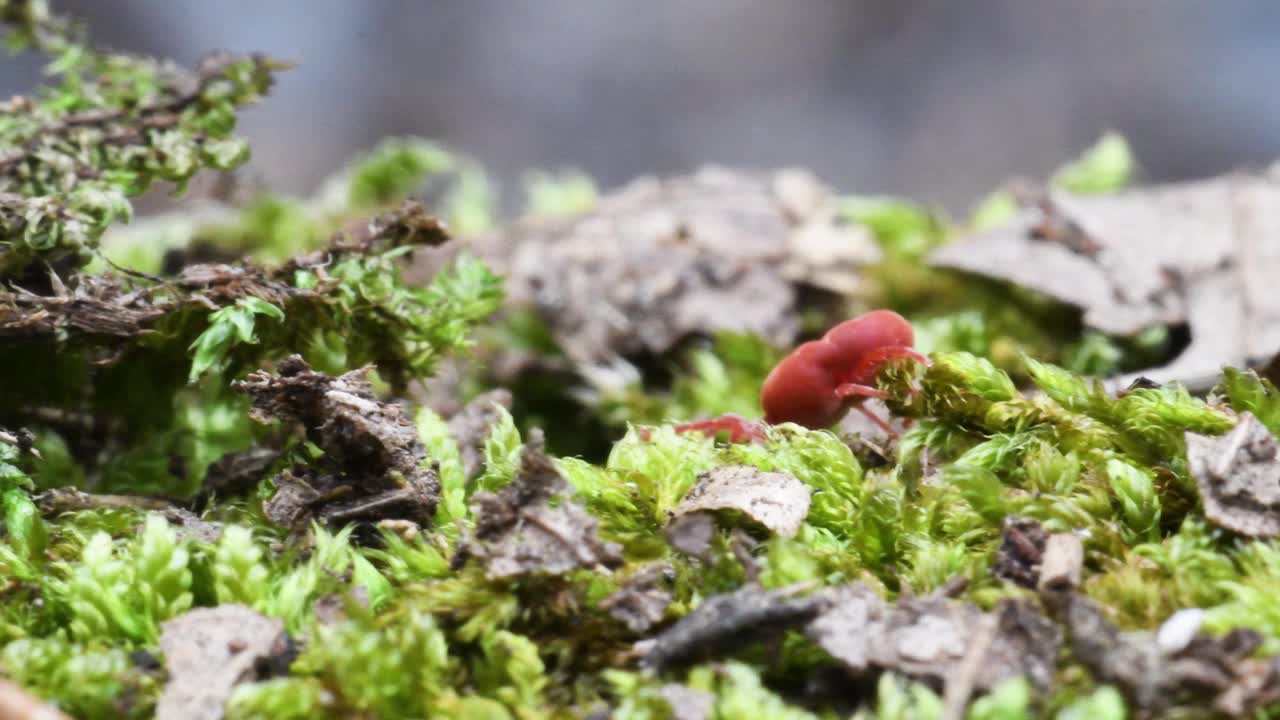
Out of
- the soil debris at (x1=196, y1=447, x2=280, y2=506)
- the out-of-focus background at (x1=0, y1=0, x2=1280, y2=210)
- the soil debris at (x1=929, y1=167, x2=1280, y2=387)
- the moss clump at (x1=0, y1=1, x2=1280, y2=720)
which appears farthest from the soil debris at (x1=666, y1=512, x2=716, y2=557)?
the out-of-focus background at (x1=0, y1=0, x2=1280, y2=210)

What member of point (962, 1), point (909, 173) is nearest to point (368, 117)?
point (909, 173)

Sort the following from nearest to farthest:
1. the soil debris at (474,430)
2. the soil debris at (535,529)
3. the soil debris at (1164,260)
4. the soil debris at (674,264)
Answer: the soil debris at (535,529) → the soil debris at (474,430) → the soil debris at (1164,260) → the soil debris at (674,264)

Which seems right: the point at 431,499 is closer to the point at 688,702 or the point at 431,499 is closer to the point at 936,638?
the point at 688,702

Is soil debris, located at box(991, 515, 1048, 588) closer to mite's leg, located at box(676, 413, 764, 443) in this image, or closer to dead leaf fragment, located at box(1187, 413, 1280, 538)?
dead leaf fragment, located at box(1187, 413, 1280, 538)

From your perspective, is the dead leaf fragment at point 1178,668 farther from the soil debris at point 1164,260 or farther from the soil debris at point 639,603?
the soil debris at point 1164,260

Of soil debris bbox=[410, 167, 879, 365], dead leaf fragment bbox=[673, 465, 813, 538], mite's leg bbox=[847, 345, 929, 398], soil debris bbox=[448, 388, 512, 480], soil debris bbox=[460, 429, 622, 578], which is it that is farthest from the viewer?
soil debris bbox=[410, 167, 879, 365]

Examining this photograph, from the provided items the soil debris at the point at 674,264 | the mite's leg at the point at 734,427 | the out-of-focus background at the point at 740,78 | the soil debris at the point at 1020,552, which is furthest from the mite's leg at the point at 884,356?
the out-of-focus background at the point at 740,78
